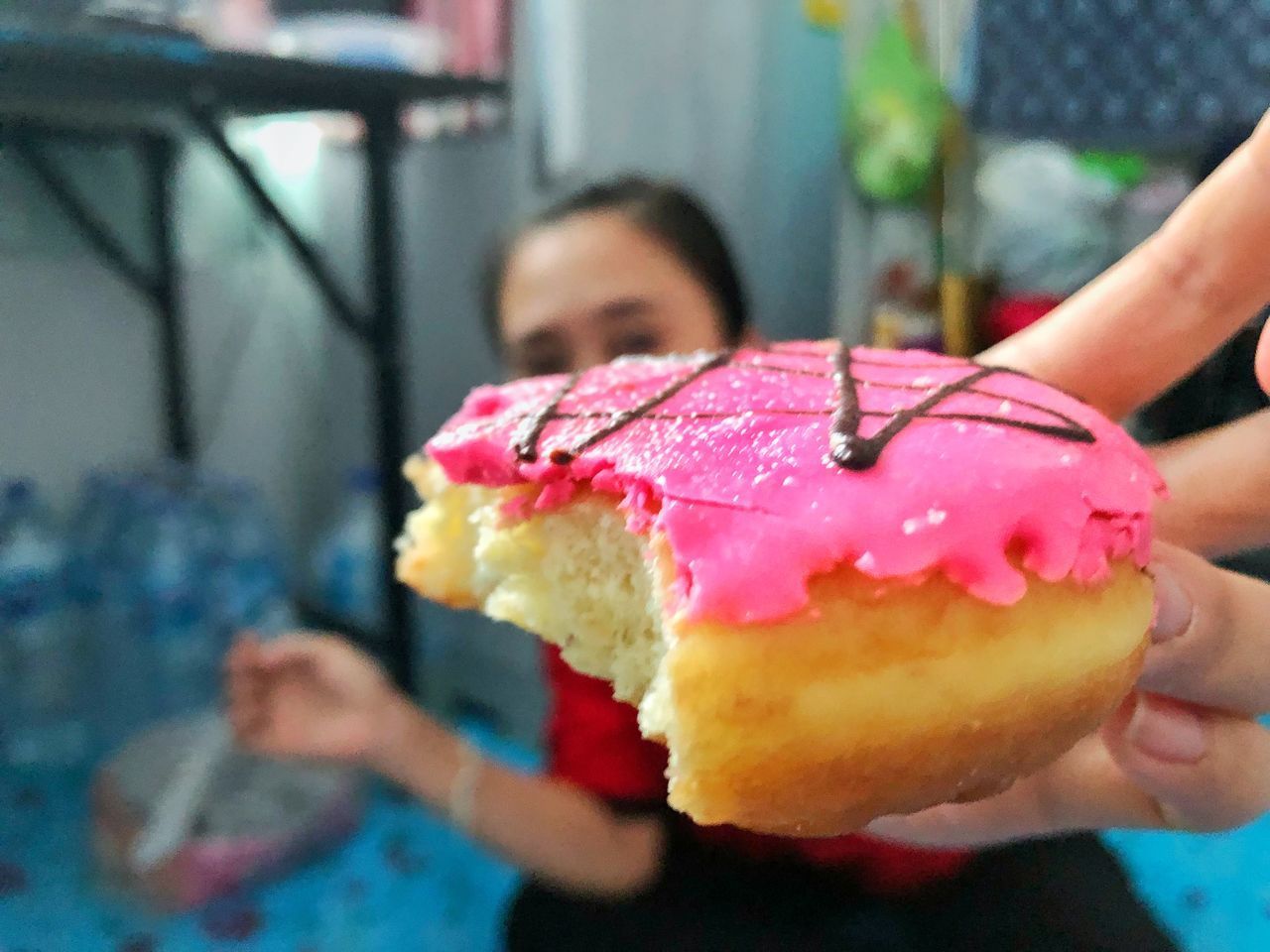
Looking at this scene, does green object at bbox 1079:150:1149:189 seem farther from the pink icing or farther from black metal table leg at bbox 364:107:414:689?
black metal table leg at bbox 364:107:414:689

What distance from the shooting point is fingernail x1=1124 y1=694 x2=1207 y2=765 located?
15.4 inches

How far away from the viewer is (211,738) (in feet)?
3.89

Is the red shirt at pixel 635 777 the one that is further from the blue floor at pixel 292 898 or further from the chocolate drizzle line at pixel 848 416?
the chocolate drizzle line at pixel 848 416

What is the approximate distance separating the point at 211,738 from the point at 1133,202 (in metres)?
1.21

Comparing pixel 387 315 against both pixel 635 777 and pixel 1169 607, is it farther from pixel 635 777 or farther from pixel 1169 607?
pixel 1169 607

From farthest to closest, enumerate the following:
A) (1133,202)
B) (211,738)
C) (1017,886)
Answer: (211,738)
(1133,202)
(1017,886)

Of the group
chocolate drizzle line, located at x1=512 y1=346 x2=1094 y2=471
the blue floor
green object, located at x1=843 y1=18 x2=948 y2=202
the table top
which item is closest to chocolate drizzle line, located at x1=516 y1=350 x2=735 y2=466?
chocolate drizzle line, located at x1=512 y1=346 x2=1094 y2=471

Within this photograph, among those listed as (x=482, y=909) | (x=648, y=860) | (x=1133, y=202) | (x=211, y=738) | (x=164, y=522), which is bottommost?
(x=482, y=909)

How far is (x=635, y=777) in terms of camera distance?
0.85m

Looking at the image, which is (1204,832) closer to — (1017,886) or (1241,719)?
(1241,719)

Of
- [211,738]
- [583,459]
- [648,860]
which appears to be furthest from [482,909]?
[583,459]

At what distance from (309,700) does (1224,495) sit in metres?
0.78

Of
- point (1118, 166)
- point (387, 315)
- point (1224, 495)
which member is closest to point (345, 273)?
point (387, 315)

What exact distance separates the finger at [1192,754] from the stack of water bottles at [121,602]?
1.05 m
